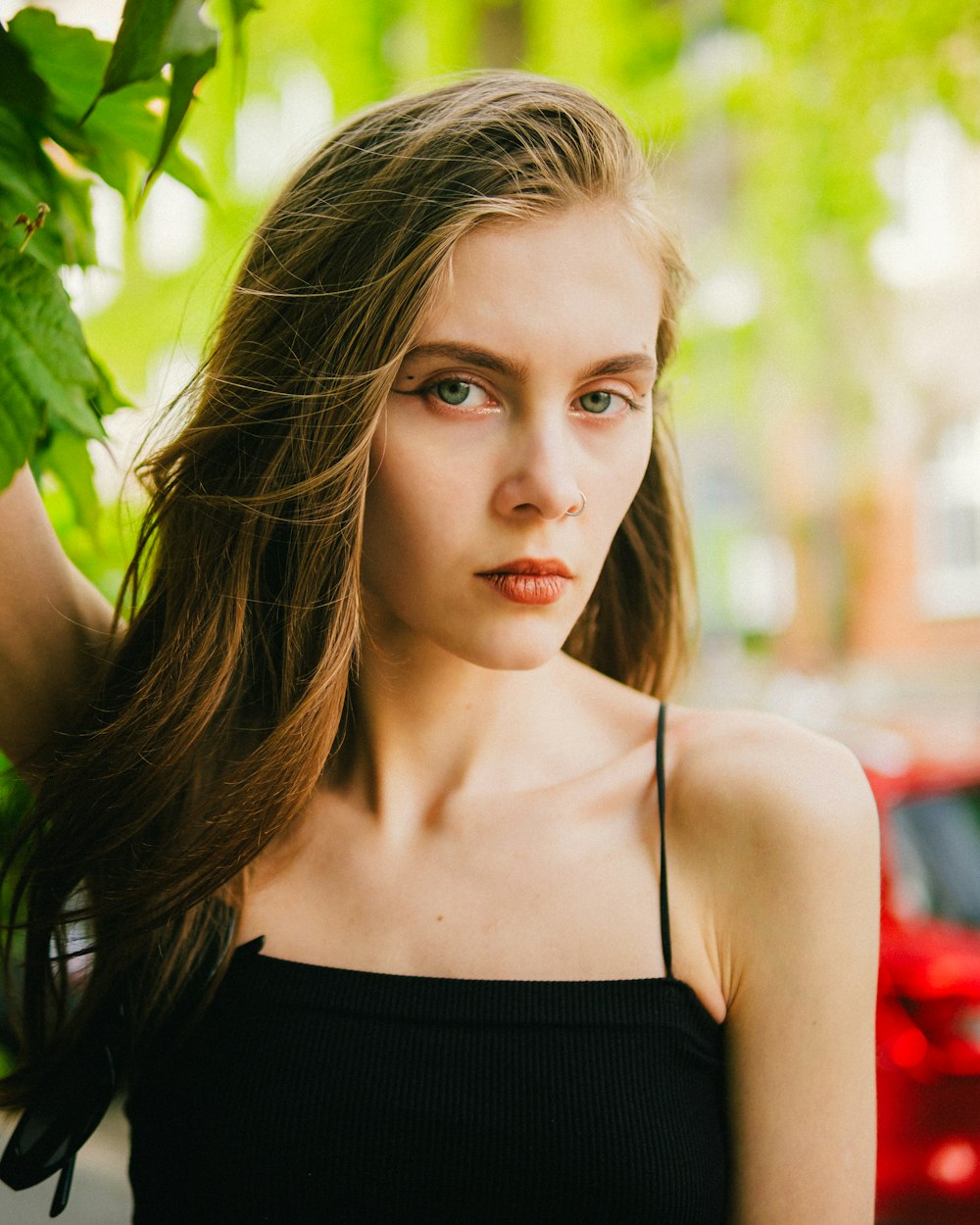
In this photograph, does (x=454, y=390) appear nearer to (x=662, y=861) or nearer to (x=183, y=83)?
(x=183, y=83)

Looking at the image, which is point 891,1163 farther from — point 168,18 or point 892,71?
point 892,71

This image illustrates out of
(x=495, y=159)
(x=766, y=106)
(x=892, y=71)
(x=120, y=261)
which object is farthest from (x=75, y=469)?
(x=766, y=106)

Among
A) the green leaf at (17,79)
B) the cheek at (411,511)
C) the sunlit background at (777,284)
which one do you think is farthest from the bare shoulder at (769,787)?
the green leaf at (17,79)

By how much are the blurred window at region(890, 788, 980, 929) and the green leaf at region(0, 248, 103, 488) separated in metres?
3.11

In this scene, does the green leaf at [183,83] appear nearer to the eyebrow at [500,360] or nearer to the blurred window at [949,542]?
the eyebrow at [500,360]

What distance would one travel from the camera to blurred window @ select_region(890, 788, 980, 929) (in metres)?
3.54

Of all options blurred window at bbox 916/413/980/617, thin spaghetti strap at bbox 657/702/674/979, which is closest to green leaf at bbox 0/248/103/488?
thin spaghetti strap at bbox 657/702/674/979

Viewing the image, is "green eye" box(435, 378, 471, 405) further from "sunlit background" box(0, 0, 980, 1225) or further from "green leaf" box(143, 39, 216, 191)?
"green leaf" box(143, 39, 216, 191)

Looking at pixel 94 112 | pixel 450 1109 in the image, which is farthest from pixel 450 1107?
pixel 94 112

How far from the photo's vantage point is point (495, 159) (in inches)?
57.9

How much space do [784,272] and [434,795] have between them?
371 inches

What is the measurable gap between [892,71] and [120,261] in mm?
4637

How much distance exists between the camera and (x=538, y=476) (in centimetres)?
140

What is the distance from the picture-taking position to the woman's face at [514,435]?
4.64 feet
